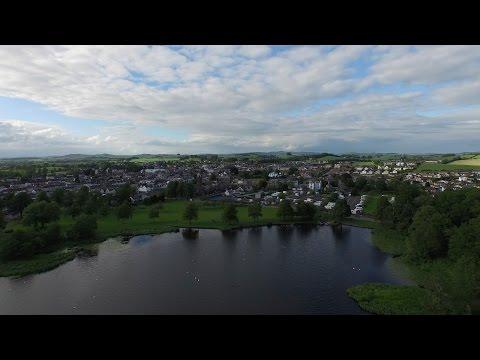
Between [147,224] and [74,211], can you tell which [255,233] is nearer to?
[147,224]

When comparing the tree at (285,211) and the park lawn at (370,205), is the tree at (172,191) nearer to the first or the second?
the tree at (285,211)

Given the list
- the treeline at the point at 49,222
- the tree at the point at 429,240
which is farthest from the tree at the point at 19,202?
the tree at the point at 429,240

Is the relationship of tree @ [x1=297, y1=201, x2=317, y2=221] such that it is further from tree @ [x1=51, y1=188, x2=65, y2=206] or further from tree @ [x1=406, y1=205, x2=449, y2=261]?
tree @ [x1=51, y1=188, x2=65, y2=206]

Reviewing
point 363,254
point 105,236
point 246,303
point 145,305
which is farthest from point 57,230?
point 363,254

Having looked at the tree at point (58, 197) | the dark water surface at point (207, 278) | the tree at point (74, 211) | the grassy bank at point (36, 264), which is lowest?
the dark water surface at point (207, 278)

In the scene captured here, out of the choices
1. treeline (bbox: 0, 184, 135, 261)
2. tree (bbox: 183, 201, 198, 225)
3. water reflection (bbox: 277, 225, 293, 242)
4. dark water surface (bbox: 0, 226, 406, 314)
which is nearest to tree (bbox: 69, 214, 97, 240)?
treeline (bbox: 0, 184, 135, 261)
